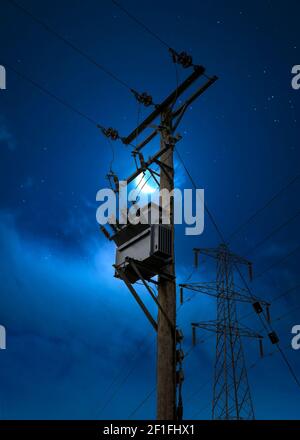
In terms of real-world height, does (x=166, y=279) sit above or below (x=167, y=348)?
above

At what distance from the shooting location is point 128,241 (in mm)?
7594

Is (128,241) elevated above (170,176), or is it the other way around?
(170,176)

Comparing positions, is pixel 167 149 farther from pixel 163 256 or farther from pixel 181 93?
pixel 163 256

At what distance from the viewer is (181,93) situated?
873 centimetres

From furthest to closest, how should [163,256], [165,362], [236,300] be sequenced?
[236,300] < [163,256] < [165,362]

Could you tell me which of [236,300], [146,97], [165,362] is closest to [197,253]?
[236,300]
